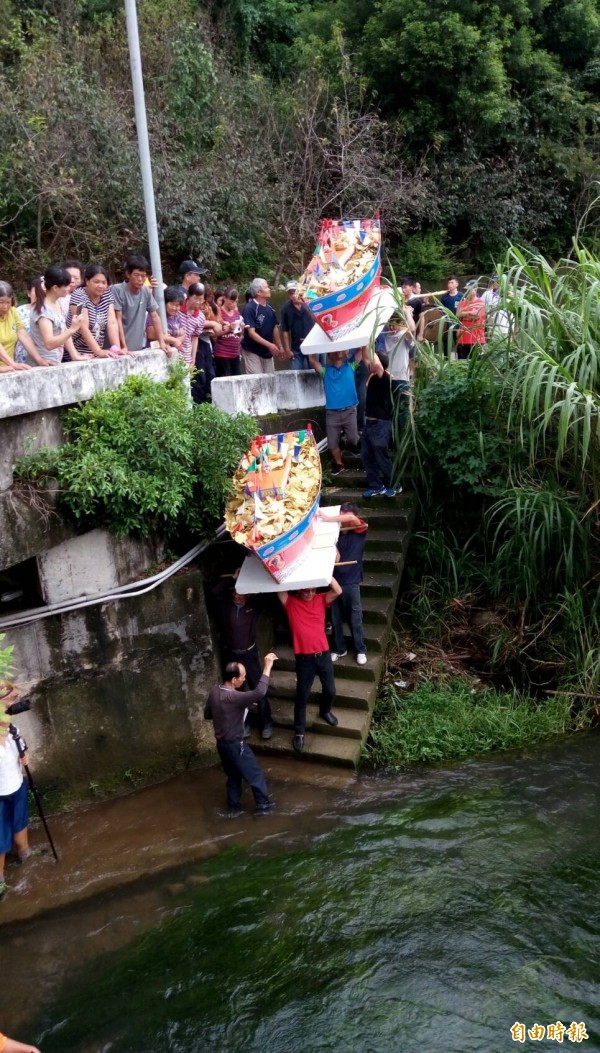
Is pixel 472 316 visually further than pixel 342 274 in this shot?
Yes

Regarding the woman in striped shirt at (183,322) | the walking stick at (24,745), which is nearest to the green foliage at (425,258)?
the woman in striped shirt at (183,322)

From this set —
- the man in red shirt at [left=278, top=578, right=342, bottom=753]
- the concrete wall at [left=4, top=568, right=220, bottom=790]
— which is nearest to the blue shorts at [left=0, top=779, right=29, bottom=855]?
the concrete wall at [left=4, top=568, right=220, bottom=790]

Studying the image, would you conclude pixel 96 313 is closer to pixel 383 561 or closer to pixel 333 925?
pixel 383 561

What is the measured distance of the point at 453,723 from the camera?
7.50 metres

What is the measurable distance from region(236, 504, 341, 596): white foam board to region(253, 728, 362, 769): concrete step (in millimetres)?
1270

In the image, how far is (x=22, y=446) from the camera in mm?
6297

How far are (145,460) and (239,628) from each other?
1.55 meters

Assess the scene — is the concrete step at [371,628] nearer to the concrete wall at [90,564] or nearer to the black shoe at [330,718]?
the black shoe at [330,718]

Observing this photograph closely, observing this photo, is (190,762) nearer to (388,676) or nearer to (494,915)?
(388,676)

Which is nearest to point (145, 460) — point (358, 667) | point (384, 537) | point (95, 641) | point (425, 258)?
point (95, 641)

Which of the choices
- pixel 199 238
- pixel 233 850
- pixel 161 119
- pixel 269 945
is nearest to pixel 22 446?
pixel 233 850

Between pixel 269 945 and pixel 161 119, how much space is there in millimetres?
12605

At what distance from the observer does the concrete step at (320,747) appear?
7.11 meters

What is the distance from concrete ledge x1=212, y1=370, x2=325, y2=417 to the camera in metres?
8.23
